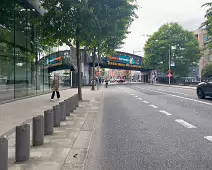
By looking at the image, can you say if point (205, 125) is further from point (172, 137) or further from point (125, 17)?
point (125, 17)

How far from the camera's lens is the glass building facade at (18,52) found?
13.3 m

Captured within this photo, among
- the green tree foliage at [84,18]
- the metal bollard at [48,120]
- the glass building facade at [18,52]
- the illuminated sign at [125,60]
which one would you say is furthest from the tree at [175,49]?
the metal bollard at [48,120]

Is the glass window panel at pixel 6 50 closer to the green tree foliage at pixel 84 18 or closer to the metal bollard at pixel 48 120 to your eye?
the green tree foliage at pixel 84 18

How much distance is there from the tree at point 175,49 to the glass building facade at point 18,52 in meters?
37.8

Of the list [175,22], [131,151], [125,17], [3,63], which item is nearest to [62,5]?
[125,17]

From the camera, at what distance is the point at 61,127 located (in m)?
6.57

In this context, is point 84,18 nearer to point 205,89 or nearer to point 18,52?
point 18,52

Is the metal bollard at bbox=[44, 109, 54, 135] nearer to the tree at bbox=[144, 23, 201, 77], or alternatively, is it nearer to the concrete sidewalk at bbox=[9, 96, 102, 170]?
the concrete sidewalk at bbox=[9, 96, 102, 170]

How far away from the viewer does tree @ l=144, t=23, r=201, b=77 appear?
52.3m

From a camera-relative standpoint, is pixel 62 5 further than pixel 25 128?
Yes

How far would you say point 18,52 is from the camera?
598 inches

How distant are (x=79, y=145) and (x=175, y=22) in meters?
56.6

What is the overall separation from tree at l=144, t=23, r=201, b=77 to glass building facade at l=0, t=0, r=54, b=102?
37.8 meters

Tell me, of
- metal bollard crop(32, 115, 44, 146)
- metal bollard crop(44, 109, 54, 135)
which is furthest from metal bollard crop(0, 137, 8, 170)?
metal bollard crop(44, 109, 54, 135)
